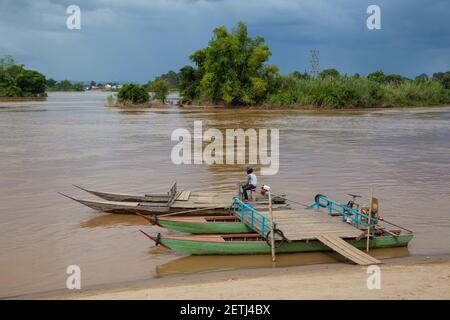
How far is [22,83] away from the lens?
90.3 meters

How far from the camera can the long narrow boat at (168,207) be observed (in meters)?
11.7

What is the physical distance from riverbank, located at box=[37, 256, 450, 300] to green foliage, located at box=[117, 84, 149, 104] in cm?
5201

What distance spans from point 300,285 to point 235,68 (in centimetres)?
5293

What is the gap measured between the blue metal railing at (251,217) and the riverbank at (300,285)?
1.03 meters

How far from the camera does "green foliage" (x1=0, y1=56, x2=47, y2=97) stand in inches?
3433

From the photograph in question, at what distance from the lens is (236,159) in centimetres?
2141

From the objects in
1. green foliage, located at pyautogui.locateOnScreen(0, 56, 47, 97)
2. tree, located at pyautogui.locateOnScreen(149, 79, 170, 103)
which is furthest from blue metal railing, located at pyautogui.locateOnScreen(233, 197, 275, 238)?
green foliage, located at pyautogui.locateOnScreen(0, 56, 47, 97)

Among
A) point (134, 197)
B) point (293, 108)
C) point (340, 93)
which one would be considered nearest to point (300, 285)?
point (134, 197)

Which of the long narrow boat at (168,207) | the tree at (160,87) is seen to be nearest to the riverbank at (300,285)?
the long narrow boat at (168,207)

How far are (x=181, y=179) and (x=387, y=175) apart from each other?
7.20m

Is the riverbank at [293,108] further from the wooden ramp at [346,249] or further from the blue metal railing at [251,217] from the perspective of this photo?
the wooden ramp at [346,249]

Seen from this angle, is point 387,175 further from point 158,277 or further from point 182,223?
point 158,277

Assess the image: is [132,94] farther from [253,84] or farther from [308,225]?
[308,225]

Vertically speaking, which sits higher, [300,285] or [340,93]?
[340,93]
